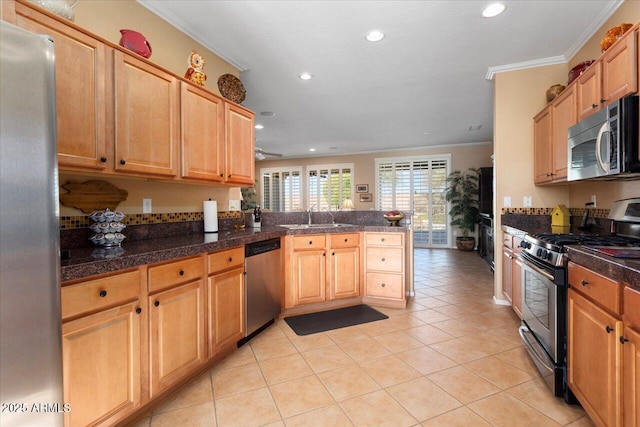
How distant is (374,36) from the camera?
2682 millimetres

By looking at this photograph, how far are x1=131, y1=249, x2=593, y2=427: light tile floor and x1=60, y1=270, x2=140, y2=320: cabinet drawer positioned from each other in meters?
0.75

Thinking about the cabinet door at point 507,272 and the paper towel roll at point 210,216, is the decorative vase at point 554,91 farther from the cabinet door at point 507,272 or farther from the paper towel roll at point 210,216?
the paper towel roll at point 210,216

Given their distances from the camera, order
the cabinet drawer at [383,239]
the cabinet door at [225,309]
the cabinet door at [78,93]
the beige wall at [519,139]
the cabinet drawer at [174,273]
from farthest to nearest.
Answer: the cabinet drawer at [383,239] < the beige wall at [519,139] < the cabinet door at [225,309] < the cabinet drawer at [174,273] < the cabinet door at [78,93]

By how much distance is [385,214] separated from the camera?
369 centimetres

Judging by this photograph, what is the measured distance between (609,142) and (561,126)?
97 centimetres

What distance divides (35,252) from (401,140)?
7.22 metres

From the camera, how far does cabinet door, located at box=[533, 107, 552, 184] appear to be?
2.91 m

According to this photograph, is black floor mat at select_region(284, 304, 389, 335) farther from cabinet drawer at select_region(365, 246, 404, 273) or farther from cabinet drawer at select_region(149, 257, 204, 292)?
cabinet drawer at select_region(149, 257, 204, 292)

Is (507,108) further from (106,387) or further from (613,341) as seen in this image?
(106,387)

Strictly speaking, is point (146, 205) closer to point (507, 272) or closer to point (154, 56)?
point (154, 56)

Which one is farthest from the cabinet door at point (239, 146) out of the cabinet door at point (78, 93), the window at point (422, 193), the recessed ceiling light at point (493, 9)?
the window at point (422, 193)

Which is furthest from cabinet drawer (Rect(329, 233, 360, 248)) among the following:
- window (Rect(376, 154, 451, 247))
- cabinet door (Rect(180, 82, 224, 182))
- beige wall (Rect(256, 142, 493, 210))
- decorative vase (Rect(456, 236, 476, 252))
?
beige wall (Rect(256, 142, 493, 210))

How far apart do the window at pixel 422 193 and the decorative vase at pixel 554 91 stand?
483 cm

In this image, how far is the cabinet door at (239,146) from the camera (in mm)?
2652
